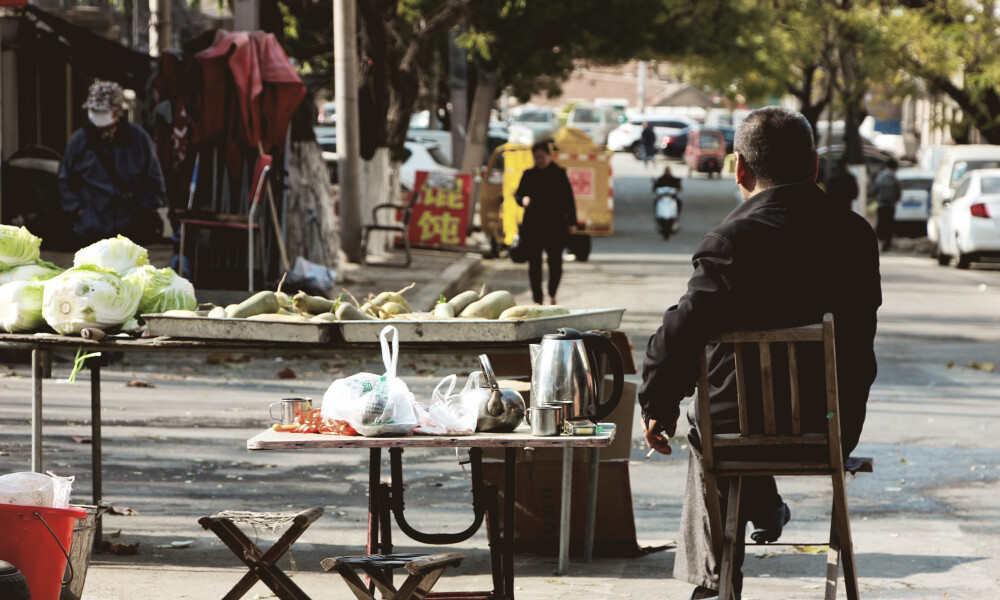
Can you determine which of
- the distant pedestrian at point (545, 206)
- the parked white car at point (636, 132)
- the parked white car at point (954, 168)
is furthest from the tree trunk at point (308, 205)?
the parked white car at point (636, 132)

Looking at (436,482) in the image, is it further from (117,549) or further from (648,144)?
(648,144)

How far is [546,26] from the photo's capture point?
31.9 metres

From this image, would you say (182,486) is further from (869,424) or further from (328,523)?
(869,424)

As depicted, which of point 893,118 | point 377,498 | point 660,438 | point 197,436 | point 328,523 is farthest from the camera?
point 893,118

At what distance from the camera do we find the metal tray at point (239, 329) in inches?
205

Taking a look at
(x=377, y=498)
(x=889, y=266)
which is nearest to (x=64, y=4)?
(x=889, y=266)

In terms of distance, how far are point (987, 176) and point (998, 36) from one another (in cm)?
836

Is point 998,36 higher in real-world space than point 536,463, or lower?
higher

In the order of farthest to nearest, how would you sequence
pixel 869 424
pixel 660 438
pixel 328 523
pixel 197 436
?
pixel 869 424, pixel 197 436, pixel 328 523, pixel 660 438

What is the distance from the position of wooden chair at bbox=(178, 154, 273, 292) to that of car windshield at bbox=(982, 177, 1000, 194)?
14.3m

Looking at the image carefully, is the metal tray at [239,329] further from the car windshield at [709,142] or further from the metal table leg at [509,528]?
the car windshield at [709,142]

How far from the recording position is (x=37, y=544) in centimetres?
451

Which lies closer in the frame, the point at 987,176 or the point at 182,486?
the point at 182,486

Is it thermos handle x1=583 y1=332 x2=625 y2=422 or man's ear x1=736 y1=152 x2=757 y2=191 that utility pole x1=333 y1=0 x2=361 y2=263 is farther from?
man's ear x1=736 y1=152 x2=757 y2=191
